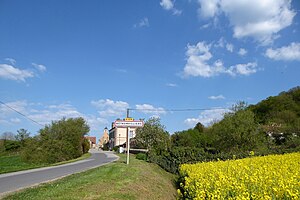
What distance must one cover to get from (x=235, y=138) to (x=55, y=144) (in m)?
25.4

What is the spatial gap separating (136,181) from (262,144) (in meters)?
22.1

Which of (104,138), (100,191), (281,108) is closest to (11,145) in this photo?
(281,108)

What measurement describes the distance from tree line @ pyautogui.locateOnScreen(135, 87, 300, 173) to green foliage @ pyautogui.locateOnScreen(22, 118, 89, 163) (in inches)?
404

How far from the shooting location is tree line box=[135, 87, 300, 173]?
26.4 metres

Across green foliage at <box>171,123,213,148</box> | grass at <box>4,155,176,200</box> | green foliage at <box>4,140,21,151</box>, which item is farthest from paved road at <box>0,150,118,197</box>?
green foliage at <box>4,140,21,151</box>

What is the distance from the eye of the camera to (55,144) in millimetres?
41781

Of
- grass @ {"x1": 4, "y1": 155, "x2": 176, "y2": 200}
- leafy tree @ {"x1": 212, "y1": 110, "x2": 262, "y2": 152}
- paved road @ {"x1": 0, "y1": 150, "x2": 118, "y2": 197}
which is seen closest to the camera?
grass @ {"x1": 4, "y1": 155, "x2": 176, "y2": 200}

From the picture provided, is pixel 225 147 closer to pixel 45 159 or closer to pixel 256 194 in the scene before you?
pixel 45 159

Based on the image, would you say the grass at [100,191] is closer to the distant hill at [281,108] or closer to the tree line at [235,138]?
the tree line at [235,138]

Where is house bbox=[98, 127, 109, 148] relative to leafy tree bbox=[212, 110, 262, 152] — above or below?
above

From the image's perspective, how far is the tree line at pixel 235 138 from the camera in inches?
1038

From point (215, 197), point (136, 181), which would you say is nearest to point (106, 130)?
point (136, 181)

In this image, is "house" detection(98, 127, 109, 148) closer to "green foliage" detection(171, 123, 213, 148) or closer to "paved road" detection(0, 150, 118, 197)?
→ "green foliage" detection(171, 123, 213, 148)

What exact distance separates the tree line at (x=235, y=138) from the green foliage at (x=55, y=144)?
1026 cm
